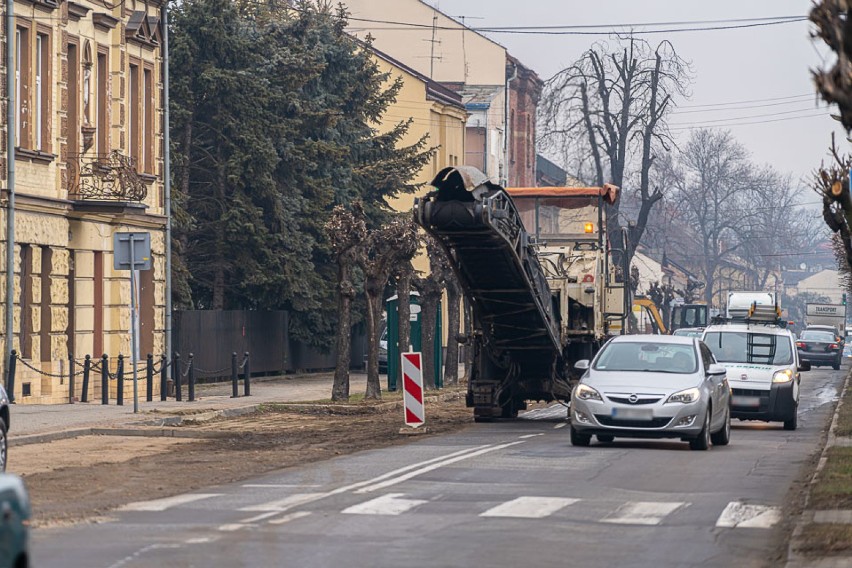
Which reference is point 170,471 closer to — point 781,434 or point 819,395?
point 781,434

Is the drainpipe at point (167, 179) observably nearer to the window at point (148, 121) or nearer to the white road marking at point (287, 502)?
the window at point (148, 121)

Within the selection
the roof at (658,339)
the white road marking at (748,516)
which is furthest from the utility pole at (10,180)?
the white road marking at (748,516)

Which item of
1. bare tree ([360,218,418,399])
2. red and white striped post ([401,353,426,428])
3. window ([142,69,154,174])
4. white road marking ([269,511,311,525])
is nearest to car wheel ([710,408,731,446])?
red and white striped post ([401,353,426,428])

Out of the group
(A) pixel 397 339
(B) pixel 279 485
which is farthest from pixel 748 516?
(A) pixel 397 339

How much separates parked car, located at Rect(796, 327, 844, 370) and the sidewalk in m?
29.6

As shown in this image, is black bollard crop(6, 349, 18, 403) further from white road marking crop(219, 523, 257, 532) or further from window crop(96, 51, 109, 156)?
white road marking crop(219, 523, 257, 532)

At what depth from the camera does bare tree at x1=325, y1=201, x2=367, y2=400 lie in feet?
109

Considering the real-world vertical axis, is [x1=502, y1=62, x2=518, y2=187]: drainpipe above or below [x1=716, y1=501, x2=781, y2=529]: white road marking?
above

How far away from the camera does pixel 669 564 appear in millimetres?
10945

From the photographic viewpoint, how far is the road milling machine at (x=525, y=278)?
24302 mm

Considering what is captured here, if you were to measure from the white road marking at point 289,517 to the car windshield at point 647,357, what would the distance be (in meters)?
8.80

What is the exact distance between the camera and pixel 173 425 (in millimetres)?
25562

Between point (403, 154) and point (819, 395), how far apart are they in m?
17.9

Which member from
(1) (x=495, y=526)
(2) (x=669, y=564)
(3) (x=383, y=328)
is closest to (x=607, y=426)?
(1) (x=495, y=526)
